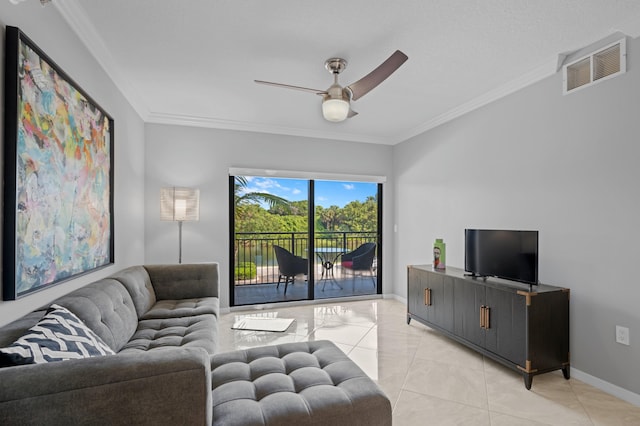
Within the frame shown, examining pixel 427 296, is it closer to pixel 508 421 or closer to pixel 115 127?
pixel 508 421

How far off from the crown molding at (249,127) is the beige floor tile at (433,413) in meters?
3.52

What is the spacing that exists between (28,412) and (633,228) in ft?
10.8

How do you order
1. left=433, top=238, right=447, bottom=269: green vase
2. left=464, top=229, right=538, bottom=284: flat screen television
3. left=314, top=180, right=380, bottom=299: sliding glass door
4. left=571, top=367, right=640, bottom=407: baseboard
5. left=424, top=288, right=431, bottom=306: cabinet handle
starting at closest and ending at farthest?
left=571, top=367, right=640, bottom=407: baseboard → left=464, top=229, right=538, bottom=284: flat screen television → left=424, top=288, right=431, bottom=306: cabinet handle → left=433, top=238, right=447, bottom=269: green vase → left=314, top=180, right=380, bottom=299: sliding glass door

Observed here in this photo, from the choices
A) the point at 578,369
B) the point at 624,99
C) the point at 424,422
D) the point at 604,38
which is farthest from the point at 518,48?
the point at 424,422

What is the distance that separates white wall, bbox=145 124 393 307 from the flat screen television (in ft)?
7.79

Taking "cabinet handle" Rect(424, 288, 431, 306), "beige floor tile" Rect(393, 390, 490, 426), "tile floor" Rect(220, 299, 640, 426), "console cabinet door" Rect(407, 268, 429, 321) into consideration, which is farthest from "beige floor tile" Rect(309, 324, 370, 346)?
"beige floor tile" Rect(393, 390, 490, 426)

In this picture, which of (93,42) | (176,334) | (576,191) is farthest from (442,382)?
(93,42)

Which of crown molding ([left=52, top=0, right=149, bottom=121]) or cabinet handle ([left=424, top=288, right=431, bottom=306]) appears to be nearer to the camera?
crown molding ([left=52, top=0, right=149, bottom=121])

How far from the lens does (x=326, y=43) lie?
2.45 meters

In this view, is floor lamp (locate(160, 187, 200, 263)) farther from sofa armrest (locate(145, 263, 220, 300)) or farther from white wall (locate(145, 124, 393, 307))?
sofa armrest (locate(145, 263, 220, 300))

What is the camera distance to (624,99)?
2312 millimetres

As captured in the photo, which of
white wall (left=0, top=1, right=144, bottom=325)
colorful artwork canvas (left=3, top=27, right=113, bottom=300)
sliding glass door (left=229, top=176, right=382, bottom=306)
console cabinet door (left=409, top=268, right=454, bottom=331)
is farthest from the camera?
sliding glass door (left=229, top=176, right=382, bottom=306)

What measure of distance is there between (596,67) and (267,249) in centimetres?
407

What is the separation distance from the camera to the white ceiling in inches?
81.3
